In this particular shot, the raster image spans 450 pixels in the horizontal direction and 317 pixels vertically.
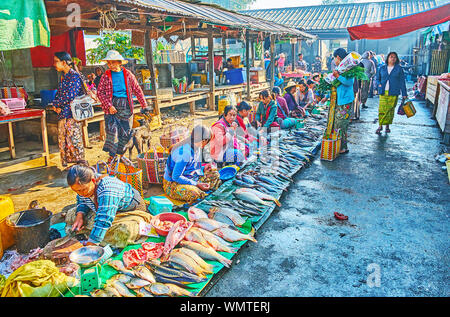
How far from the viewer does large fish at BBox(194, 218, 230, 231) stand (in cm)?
394

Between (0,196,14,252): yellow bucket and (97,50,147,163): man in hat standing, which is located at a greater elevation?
(97,50,147,163): man in hat standing

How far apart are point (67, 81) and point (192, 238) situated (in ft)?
12.6

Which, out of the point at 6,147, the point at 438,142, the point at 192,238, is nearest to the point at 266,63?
the point at 438,142

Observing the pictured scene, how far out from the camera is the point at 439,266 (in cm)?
345

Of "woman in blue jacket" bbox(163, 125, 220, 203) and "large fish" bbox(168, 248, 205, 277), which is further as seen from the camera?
"woman in blue jacket" bbox(163, 125, 220, 203)

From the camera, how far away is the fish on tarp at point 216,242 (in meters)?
3.64

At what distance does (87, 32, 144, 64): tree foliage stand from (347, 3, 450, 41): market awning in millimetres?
7217

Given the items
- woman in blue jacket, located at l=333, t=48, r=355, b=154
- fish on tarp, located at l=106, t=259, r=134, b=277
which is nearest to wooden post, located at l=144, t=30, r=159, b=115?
woman in blue jacket, located at l=333, t=48, r=355, b=154

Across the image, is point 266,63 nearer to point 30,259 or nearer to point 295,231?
point 295,231

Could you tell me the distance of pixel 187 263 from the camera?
3.22 m

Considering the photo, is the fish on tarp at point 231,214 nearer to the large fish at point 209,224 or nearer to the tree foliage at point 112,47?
the large fish at point 209,224

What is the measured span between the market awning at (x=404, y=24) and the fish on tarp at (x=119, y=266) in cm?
878

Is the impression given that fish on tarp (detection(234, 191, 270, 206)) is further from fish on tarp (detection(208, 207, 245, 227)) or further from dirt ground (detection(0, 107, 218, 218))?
dirt ground (detection(0, 107, 218, 218))

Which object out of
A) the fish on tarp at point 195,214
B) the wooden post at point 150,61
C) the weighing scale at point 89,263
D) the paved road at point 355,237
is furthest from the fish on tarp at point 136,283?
the wooden post at point 150,61
